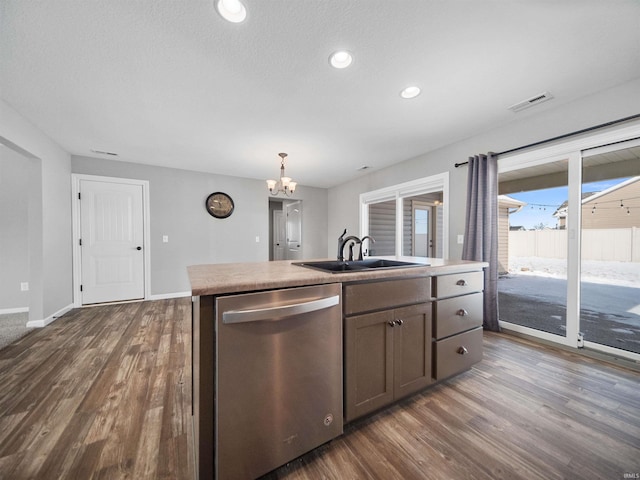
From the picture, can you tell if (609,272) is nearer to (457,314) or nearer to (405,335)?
(457,314)

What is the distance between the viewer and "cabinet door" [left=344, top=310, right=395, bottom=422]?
123 cm

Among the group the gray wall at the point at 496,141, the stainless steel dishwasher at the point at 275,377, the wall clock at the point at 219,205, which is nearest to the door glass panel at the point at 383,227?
the gray wall at the point at 496,141

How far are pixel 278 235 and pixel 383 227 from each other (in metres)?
3.14

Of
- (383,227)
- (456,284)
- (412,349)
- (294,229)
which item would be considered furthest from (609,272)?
(294,229)

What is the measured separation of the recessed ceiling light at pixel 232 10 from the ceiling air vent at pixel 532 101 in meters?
2.51

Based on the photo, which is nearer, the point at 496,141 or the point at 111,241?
the point at 496,141

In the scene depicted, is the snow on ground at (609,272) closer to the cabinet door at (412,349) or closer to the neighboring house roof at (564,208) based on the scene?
the neighboring house roof at (564,208)

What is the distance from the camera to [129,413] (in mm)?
1442

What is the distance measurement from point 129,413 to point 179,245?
3479 millimetres

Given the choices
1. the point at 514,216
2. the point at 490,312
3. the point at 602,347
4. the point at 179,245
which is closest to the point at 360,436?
the point at 490,312

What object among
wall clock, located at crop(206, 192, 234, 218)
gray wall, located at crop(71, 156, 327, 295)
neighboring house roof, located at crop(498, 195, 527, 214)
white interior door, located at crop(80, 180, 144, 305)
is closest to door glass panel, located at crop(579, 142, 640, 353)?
neighboring house roof, located at crop(498, 195, 527, 214)

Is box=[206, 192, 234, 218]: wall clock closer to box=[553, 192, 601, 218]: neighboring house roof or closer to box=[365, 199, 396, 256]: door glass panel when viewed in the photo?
box=[365, 199, 396, 256]: door glass panel

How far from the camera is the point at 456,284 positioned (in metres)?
1.68

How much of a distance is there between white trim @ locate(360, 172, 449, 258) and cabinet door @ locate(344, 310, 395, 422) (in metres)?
2.45
